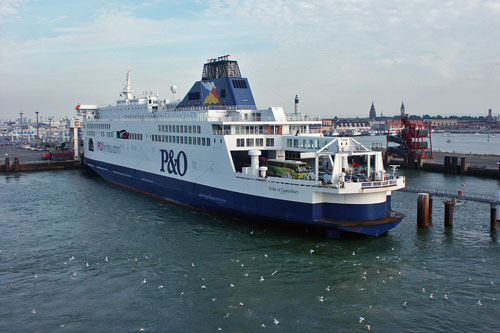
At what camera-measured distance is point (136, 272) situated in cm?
1864

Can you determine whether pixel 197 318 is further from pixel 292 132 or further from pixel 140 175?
pixel 140 175

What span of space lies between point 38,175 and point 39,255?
109 feet

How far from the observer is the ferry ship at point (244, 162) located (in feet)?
70.6

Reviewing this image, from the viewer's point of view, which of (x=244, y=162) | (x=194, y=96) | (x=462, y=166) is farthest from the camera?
(x=462, y=166)

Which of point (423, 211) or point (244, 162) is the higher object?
point (244, 162)

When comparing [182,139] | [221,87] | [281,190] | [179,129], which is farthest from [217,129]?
[281,190]

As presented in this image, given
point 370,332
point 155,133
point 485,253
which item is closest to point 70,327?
point 370,332

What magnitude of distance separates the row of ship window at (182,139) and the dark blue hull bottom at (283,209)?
294cm

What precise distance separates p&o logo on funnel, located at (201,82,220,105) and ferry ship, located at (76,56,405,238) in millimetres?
90

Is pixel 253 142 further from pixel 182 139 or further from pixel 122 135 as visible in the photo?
pixel 122 135

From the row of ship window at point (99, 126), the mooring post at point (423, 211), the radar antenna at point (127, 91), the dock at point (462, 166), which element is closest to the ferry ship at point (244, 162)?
the mooring post at point (423, 211)

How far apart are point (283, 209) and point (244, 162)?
659 cm

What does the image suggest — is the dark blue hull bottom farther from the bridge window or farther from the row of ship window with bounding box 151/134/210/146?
the bridge window

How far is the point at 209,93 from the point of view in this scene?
32.1 meters
